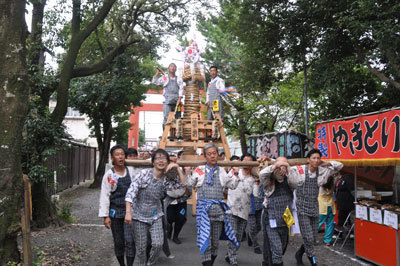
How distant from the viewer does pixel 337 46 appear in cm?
1091

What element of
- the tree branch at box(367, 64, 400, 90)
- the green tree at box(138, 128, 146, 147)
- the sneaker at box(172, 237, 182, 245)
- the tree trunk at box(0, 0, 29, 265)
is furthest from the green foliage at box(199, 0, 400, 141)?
the green tree at box(138, 128, 146, 147)

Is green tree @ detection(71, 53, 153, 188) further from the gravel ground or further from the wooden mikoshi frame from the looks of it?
the gravel ground

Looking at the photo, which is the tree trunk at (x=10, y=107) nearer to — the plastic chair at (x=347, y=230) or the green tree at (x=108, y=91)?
the plastic chair at (x=347, y=230)

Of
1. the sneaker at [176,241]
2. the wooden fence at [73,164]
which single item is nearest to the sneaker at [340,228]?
the sneaker at [176,241]

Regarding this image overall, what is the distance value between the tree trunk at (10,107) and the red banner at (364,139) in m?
6.34

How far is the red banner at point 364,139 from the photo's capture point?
6.69 meters

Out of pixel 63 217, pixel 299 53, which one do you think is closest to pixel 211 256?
pixel 63 217

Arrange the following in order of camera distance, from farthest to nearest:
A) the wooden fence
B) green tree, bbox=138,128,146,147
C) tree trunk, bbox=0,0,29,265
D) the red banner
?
1. green tree, bbox=138,128,146,147
2. the wooden fence
3. the red banner
4. tree trunk, bbox=0,0,29,265

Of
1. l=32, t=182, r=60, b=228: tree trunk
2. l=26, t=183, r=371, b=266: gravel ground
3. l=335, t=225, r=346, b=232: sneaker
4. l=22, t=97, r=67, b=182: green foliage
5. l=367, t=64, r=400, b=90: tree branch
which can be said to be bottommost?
l=26, t=183, r=371, b=266: gravel ground

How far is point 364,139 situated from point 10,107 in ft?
22.0

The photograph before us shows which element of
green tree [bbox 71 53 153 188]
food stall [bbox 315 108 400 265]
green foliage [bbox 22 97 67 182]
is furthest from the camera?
green tree [bbox 71 53 153 188]

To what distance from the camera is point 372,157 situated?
716cm

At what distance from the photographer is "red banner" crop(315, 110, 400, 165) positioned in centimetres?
669

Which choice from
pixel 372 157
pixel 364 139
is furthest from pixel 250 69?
pixel 372 157
